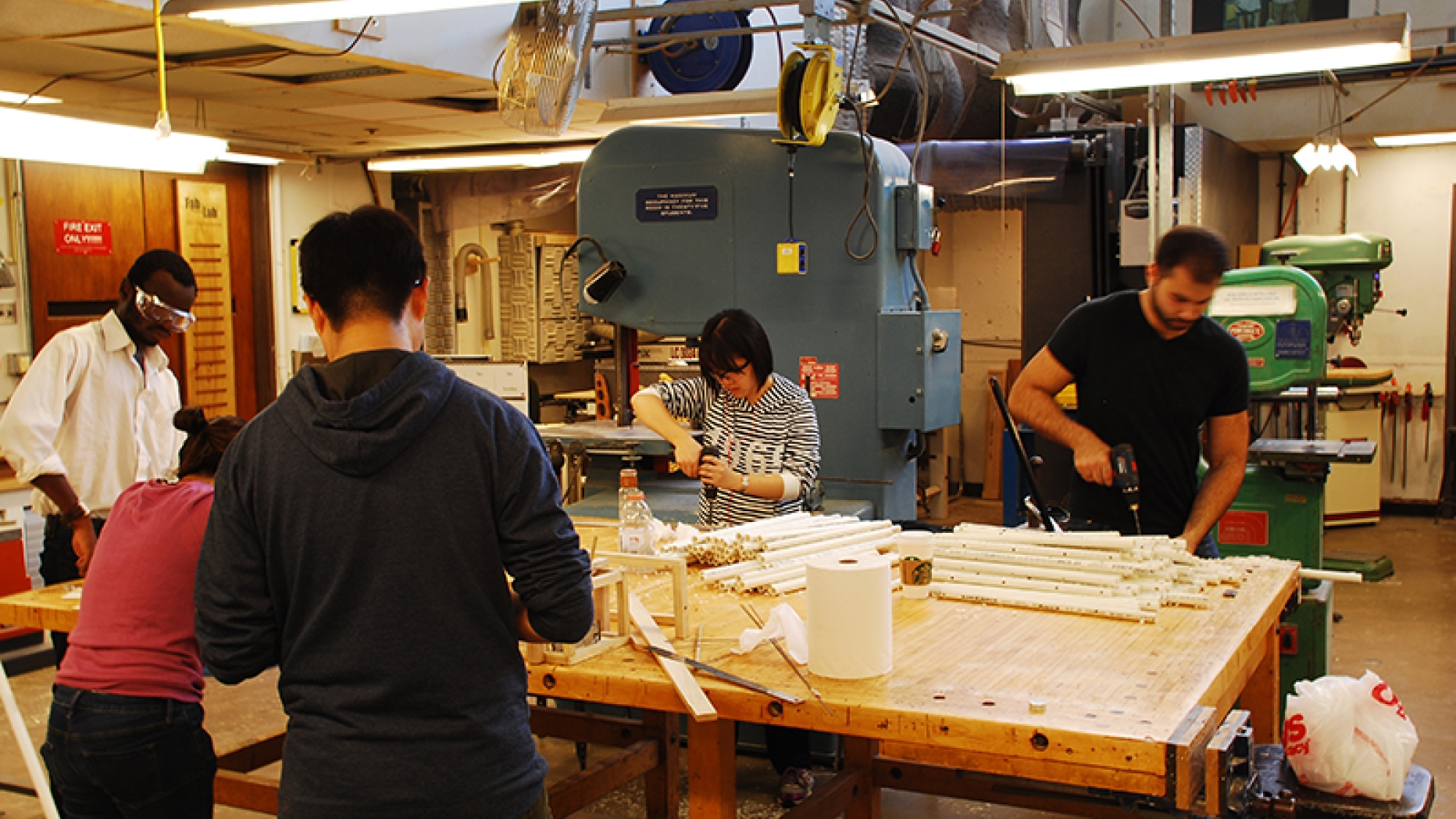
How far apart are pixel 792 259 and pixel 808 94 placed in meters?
0.59

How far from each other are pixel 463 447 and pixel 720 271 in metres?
2.68

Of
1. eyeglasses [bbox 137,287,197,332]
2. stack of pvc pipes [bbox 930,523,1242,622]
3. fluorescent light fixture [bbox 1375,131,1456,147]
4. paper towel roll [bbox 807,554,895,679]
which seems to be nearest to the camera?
paper towel roll [bbox 807,554,895,679]

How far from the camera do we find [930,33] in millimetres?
4488

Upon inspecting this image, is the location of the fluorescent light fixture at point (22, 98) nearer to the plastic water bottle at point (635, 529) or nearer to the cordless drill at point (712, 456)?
the cordless drill at point (712, 456)

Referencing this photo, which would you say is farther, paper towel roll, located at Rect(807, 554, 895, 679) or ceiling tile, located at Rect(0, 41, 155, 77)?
ceiling tile, located at Rect(0, 41, 155, 77)

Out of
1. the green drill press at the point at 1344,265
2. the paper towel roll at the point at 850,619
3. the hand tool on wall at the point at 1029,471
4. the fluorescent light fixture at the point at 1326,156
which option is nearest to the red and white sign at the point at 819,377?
the hand tool on wall at the point at 1029,471

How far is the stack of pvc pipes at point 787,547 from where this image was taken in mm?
2529

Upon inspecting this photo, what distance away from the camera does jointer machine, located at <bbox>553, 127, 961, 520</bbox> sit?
4.02 m

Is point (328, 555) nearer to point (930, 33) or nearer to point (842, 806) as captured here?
point (842, 806)

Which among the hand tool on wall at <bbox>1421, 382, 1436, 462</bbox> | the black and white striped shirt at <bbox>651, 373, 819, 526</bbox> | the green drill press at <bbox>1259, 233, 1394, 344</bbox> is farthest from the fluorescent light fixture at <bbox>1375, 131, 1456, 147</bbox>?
the black and white striped shirt at <bbox>651, 373, 819, 526</bbox>

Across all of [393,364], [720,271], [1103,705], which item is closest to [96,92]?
[720,271]

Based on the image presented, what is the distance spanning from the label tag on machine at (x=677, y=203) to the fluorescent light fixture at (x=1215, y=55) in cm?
104

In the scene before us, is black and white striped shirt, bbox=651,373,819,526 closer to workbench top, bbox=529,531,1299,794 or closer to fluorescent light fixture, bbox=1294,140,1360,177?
workbench top, bbox=529,531,1299,794

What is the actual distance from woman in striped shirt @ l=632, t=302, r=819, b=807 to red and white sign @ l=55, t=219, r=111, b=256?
3.85 meters
